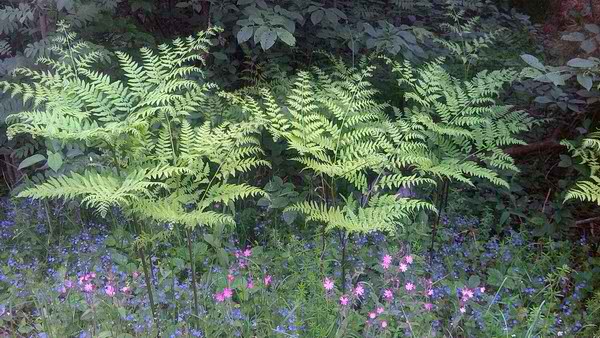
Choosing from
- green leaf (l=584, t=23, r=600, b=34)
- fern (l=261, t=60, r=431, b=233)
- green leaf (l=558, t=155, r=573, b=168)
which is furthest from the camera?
green leaf (l=558, t=155, r=573, b=168)

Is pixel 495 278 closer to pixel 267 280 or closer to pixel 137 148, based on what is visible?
pixel 267 280

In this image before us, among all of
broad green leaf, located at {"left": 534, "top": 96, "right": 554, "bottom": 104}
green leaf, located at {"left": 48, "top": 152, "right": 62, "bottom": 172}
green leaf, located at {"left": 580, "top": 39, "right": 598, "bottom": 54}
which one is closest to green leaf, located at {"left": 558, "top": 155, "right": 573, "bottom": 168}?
broad green leaf, located at {"left": 534, "top": 96, "right": 554, "bottom": 104}

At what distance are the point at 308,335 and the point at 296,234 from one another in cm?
105

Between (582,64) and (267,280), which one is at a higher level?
(582,64)

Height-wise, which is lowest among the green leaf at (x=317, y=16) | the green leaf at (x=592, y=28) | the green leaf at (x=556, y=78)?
the green leaf at (x=556, y=78)

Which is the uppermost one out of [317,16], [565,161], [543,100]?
[317,16]

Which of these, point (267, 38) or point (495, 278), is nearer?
point (495, 278)

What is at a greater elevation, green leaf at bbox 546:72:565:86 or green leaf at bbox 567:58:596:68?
green leaf at bbox 567:58:596:68

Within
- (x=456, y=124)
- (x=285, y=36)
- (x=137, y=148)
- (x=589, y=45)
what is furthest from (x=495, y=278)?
(x=137, y=148)

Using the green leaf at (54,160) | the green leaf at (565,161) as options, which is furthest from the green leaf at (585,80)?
the green leaf at (54,160)

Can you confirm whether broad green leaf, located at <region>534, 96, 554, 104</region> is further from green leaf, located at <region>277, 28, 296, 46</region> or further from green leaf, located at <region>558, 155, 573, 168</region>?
green leaf, located at <region>277, 28, 296, 46</region>

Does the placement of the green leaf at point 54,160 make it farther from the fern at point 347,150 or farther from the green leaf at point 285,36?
the green leaf at point 285,36

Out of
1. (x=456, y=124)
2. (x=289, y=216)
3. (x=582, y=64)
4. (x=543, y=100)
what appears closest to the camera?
(x=582, y=64)

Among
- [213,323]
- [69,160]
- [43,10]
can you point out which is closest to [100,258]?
[69,160]
